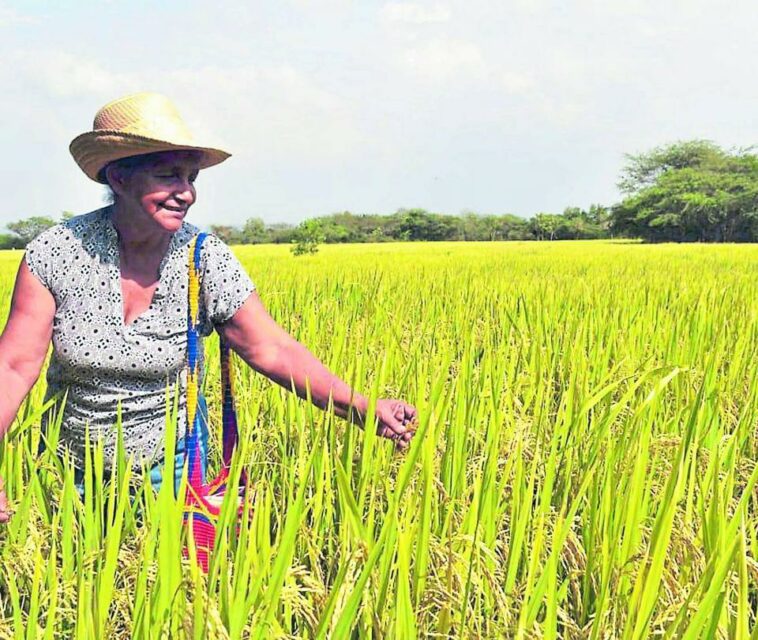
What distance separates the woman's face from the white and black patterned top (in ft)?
0.40

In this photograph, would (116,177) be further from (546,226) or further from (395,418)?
(546,226)

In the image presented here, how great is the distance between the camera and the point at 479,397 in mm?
1657

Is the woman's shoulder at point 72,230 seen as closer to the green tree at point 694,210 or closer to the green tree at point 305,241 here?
the green tree at point 305,241

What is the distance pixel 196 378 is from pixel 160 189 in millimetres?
402

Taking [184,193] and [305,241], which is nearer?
[184,193]

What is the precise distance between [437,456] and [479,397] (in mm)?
192

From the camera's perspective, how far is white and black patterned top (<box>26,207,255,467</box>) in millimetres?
1479

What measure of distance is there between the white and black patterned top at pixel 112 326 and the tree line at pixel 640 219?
56.0ft

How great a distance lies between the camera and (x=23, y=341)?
4.51 ft

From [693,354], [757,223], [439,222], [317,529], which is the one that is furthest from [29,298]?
[439,222]

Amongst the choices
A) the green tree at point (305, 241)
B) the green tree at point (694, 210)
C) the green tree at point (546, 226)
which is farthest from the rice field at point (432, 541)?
the green tree at point (546, 226)

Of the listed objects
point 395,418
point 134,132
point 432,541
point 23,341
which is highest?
point 134,132

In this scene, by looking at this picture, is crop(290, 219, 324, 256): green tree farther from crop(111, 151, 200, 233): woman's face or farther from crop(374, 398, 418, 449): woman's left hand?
crop(374, 398, 418, 449): woman's left hand

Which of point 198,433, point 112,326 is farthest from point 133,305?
point 198,433
